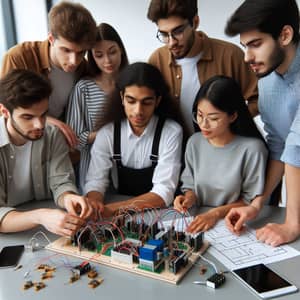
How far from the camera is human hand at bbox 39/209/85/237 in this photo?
3.68ft

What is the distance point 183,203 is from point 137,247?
0.34m

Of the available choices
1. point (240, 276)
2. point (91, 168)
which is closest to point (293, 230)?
point (240, 276)

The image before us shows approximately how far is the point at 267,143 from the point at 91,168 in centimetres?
71

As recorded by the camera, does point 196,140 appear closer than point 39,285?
No

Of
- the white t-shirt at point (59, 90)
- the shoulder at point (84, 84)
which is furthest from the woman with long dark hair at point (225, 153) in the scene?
the white t-shirt at point (59, 90)

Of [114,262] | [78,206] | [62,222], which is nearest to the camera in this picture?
[114,262]

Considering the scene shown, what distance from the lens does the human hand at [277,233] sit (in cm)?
109

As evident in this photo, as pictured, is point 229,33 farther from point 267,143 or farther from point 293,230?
point 293,230

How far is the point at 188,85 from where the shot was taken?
167cm

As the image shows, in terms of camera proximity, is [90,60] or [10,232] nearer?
[10,232]

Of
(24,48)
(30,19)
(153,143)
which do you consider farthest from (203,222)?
(30,19)

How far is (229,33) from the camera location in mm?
1169

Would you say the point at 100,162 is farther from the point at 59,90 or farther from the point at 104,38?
the point at 104,38

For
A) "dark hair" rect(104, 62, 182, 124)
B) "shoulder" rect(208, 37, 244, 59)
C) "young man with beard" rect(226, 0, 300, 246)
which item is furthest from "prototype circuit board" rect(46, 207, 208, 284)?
"shoulder" rect(208, 37, 244, 59)
